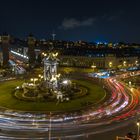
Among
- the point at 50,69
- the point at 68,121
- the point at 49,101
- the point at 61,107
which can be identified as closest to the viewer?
the point at 68,121

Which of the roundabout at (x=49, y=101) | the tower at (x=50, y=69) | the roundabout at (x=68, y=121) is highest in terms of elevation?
the tower at (x=50, y=69)

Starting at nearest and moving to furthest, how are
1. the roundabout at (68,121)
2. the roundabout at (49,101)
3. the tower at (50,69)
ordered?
1. the roundabout at (68,121)
2. the roundabout at (49,101)
3. the tower at (50,69)

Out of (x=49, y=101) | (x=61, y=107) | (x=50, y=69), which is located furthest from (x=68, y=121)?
(x=50, y=69)

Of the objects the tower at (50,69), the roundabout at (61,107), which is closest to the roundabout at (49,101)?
the roundabout at (61,107)

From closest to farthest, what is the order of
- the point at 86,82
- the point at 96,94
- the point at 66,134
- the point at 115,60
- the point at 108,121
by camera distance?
the point at 66,134 < the point at 108,121 < the point at 96,94 < the point at 86,82 < the point at 115,60

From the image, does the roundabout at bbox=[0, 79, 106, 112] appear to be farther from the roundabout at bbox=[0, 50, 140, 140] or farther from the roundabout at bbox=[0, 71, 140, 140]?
the roundabout at bbox=[0, 71, 140, 140]

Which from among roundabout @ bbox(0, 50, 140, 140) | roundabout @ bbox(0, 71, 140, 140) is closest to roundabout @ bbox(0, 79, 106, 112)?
roundabout @ bbox(0, 50, 140, 140)

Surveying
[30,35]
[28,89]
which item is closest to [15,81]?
[28,89]

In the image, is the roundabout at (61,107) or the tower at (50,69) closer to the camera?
the roundabout at (61,107)

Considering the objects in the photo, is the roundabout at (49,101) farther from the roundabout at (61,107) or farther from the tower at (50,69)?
the tower at (50,69)

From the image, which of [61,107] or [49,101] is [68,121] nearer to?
[61,107]

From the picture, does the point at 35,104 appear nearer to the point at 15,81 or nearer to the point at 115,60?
the point at 15,81
